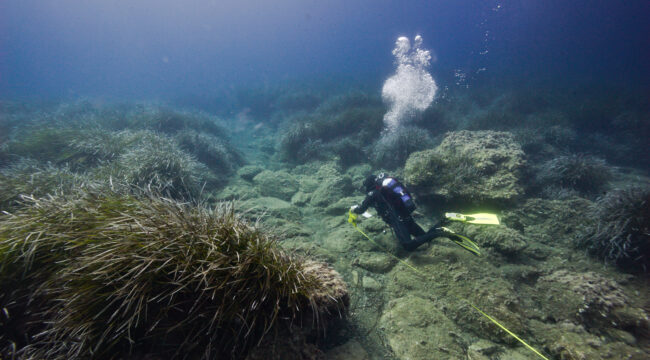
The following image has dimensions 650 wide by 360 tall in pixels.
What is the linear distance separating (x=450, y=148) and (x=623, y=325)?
510 centimetres

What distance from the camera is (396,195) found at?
4.76 meters

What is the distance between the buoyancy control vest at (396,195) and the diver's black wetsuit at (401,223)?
0.07m

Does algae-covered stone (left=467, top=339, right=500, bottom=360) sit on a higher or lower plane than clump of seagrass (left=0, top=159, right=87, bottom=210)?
lower

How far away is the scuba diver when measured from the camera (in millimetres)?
4438

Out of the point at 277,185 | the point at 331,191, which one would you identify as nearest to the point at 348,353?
the point at 331,191

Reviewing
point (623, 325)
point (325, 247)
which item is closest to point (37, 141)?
point (325, 247)

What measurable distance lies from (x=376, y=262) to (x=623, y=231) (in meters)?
4.36

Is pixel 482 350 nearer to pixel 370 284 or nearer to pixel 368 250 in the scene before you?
pixel 370 284

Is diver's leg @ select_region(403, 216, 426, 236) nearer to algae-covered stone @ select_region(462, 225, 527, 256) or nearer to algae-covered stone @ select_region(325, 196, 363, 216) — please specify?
algae-covered stone @ select_region(462, 225, 527, 256)

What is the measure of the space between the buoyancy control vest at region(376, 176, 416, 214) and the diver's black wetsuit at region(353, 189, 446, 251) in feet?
0.22

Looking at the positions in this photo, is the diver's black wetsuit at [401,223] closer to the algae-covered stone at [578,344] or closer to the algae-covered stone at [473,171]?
the algae-covered stone at [473,171]

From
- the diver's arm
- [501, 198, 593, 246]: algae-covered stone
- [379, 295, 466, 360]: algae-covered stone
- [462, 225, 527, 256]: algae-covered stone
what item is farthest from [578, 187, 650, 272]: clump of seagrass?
the diver's arm

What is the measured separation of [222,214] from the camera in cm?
268

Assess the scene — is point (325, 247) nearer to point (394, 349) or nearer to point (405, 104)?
point (394, 349)
